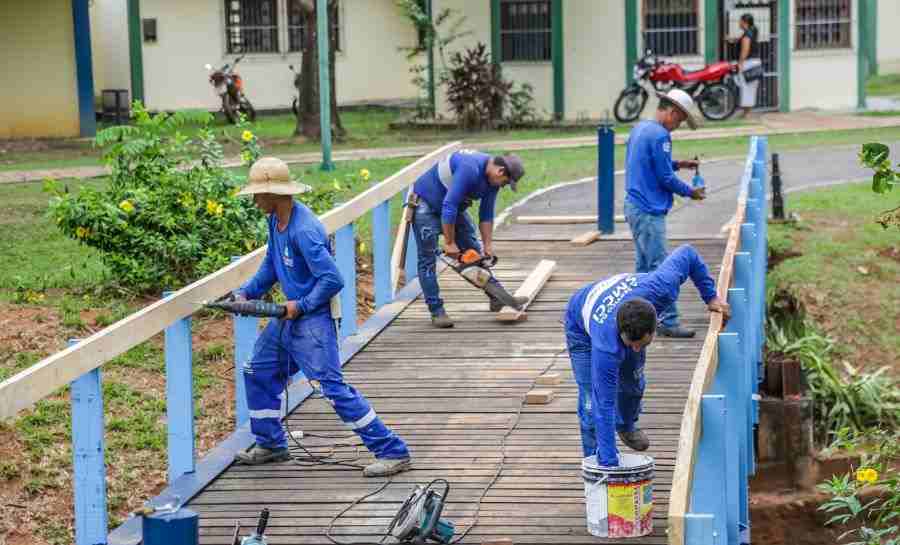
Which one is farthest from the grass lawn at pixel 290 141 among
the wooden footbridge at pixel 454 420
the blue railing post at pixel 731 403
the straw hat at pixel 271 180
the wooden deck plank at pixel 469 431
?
the blue railing post at pixel 731 403

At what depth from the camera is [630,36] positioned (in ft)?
94.9

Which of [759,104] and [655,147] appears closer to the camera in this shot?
[655,147]

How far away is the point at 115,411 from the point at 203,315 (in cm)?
194

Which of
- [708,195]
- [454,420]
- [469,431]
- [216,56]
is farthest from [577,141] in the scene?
[469,431]

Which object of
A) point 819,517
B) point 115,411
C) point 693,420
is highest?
point 693,420

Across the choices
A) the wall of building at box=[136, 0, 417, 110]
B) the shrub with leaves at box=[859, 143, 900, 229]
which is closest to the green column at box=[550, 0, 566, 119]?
the wall of building at box=[136, 0, 417, 110]

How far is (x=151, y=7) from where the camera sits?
1293 inches

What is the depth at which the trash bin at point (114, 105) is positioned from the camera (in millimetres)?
31766

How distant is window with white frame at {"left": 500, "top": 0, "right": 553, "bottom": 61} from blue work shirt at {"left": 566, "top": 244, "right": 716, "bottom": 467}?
21004mm

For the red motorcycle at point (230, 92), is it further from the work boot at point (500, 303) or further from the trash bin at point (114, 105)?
the work boot at point (500, 303)

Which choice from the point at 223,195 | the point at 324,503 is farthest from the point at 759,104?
the point at 324,503

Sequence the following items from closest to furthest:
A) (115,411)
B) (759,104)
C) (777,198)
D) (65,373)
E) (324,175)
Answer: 1. (65,373)
2. (115,411)
3. (777,198)
4. (324,175)
5. (759,104)

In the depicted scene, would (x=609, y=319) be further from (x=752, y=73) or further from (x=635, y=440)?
(x=752, y=73)

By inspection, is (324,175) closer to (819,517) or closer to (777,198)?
(777,198)
